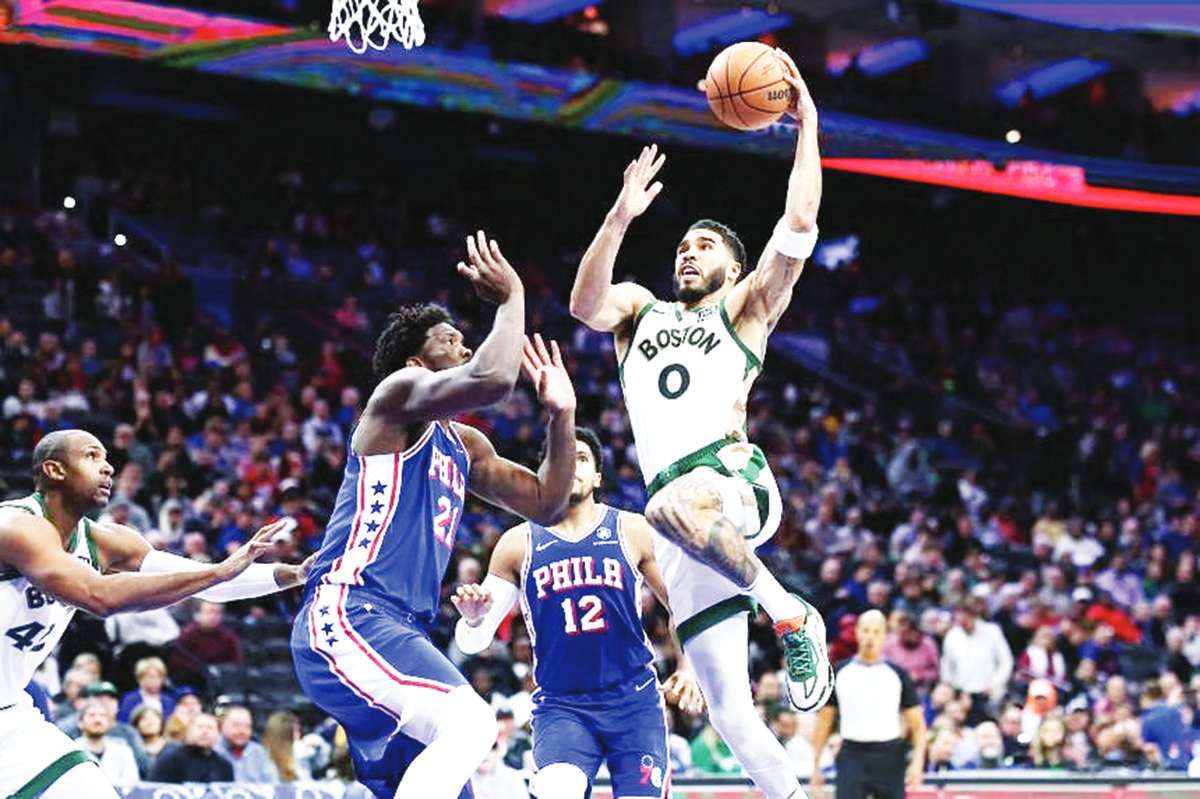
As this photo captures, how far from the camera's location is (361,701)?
6.59 metres

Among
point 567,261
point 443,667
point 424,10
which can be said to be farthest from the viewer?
point 567,261

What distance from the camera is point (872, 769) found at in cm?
1311

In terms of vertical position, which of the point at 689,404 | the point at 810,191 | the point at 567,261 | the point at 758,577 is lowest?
the point at 567,261

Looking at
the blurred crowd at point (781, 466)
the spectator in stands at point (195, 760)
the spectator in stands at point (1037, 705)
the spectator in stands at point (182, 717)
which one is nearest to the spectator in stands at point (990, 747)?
the blurred crowd at point (781, 466)

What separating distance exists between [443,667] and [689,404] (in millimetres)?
2208

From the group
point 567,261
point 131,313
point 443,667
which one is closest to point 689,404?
point 443,667

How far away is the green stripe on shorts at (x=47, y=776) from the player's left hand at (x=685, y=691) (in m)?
2.81

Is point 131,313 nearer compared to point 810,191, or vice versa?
point 810,191

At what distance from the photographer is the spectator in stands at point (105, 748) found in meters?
11.6

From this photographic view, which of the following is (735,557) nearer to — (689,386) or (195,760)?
(689,386)

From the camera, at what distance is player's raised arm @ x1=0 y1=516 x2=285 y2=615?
23.3 ft

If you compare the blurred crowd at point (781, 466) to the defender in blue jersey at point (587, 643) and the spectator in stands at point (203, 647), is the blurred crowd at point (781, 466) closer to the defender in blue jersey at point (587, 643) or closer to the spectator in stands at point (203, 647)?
the spectator in stands at point (203, 647)

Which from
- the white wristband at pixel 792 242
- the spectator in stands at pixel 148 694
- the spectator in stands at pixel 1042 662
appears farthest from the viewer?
the spectator in stands at pixel 1042 662

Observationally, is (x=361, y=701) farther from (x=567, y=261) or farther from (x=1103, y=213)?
(x=1103, y=213)
